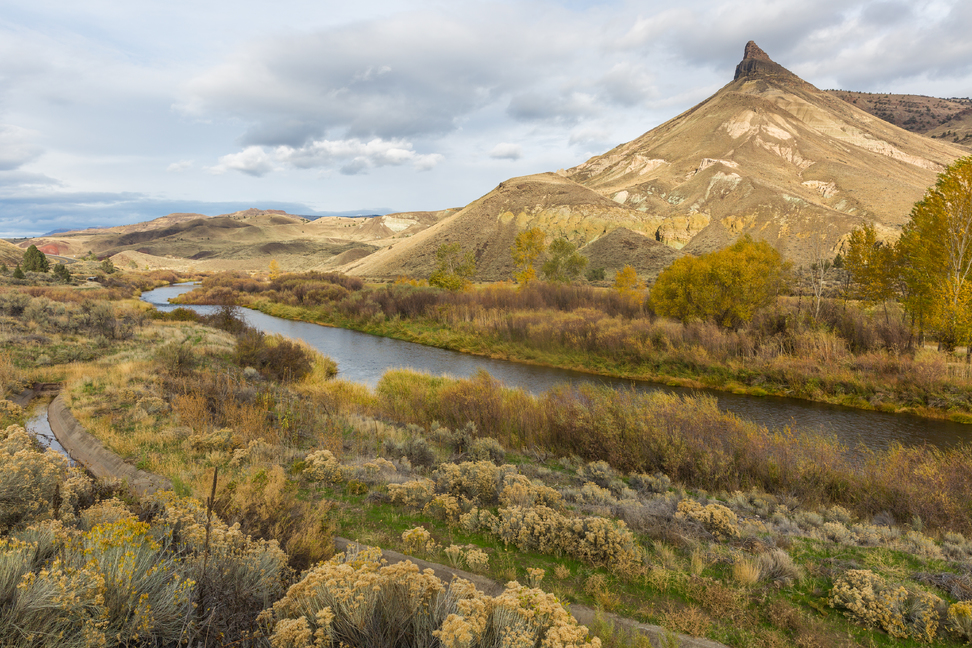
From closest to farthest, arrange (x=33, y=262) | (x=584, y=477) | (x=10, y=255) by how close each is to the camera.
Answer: (x=584, y=477), (x=33, y=262), (x=10, y=255)

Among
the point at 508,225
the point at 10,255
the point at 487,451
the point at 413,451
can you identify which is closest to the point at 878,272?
the point at 487,451

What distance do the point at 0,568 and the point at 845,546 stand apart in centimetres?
942

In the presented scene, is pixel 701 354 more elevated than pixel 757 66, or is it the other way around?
pixel 757 66

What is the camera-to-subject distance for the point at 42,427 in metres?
11.7

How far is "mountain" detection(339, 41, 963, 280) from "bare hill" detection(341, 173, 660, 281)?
0.26m

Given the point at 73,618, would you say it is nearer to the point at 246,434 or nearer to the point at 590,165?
the point at 246,434

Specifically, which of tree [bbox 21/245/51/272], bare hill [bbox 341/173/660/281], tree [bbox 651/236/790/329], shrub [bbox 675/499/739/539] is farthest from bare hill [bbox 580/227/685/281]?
tree [bbox 21/245/51/272]

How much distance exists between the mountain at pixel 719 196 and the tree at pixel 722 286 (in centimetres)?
4104

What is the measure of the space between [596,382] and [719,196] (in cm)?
7962

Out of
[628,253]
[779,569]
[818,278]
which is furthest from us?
[628,253]

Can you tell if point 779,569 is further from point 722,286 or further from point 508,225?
point 508,225

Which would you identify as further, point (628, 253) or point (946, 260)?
point (628, 253)

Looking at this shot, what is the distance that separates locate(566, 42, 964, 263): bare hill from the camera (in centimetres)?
7606

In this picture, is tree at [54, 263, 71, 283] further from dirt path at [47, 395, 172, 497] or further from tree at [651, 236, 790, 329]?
tree at [651, 236, 790, 329]
